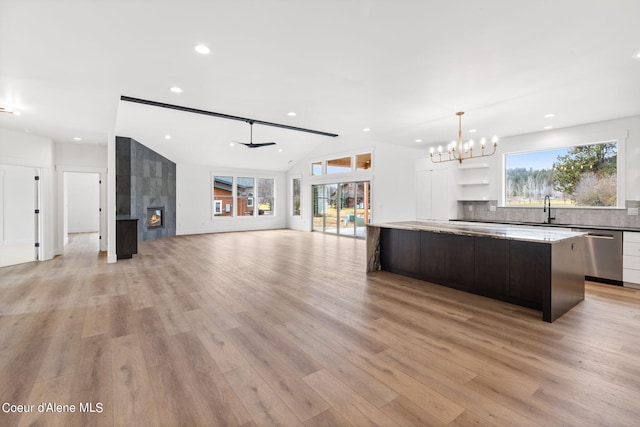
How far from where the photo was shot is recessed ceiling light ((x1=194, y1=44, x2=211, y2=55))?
2.90 metres

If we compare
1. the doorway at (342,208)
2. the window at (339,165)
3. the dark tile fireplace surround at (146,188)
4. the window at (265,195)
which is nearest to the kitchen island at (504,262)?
the doorway at (342,208)

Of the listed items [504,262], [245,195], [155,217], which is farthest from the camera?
[245,195]

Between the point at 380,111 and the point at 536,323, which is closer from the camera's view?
the point at 536,323

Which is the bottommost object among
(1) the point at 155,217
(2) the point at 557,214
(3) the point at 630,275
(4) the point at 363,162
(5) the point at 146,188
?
(3) the point at 630,275

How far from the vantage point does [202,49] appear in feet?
9.73

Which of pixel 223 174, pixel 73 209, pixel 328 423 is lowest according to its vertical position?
pixel 328 423

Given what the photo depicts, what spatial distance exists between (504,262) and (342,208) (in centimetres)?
690

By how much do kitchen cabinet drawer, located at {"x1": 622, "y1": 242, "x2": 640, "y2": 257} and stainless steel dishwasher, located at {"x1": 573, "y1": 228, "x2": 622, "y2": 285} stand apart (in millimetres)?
44

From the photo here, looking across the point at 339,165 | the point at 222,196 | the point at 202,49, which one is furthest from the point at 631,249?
the point at 222,196

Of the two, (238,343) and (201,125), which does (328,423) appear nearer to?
(238,343)

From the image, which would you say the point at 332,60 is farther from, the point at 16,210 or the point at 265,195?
the point at 265,195

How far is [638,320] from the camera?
312 centimetres

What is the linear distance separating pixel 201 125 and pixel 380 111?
200 inches

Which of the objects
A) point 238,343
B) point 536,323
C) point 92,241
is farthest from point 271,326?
point 92,241
